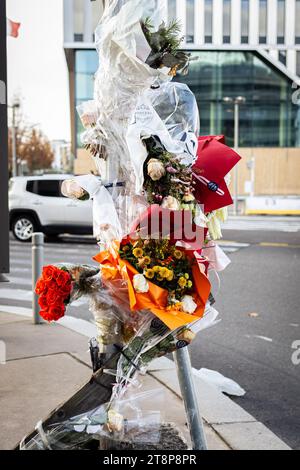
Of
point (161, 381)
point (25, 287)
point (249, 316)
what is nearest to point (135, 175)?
point (161, 381)

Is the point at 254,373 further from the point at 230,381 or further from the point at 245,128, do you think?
the point at 245,128

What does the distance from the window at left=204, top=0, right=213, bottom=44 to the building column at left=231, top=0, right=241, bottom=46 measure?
141 cm

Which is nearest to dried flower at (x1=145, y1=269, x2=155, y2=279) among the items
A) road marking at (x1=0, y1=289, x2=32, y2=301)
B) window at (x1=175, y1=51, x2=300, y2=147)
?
road marking at (x1=0, y1=289, x2=32, y2=301)

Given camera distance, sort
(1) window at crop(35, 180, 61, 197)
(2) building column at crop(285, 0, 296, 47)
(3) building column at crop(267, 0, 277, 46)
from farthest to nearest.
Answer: (3) building column at crop(267, 0, 277, 46) < (2) building column at crop(285, 0, 296, 47) < (1) window at crop(35, 180, 61, 197)

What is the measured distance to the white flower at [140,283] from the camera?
2.70 metres

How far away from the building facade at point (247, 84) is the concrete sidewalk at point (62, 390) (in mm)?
33522

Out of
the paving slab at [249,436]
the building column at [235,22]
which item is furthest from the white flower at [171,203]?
the building column at [235,22]

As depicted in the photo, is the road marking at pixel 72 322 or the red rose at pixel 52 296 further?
the road marking at pixel 72 322

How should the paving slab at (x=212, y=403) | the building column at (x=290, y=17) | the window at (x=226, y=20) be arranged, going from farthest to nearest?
1. the window at (x=226, y=20)
2. the building column at (x=290, y=17)
3. the paving slab at (x=212, y=403)

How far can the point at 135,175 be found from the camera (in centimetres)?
283

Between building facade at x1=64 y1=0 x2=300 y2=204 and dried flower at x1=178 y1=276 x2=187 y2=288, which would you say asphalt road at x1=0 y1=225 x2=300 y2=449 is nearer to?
dried flower at x1=178 y1=276 x2=187 y2=288

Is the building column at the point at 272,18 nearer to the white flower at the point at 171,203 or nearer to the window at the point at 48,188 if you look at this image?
the window at the point at 48,188

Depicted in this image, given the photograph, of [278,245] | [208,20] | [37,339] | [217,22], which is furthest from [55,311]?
[217,22]

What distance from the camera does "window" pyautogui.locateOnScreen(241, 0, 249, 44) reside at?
115 feet
